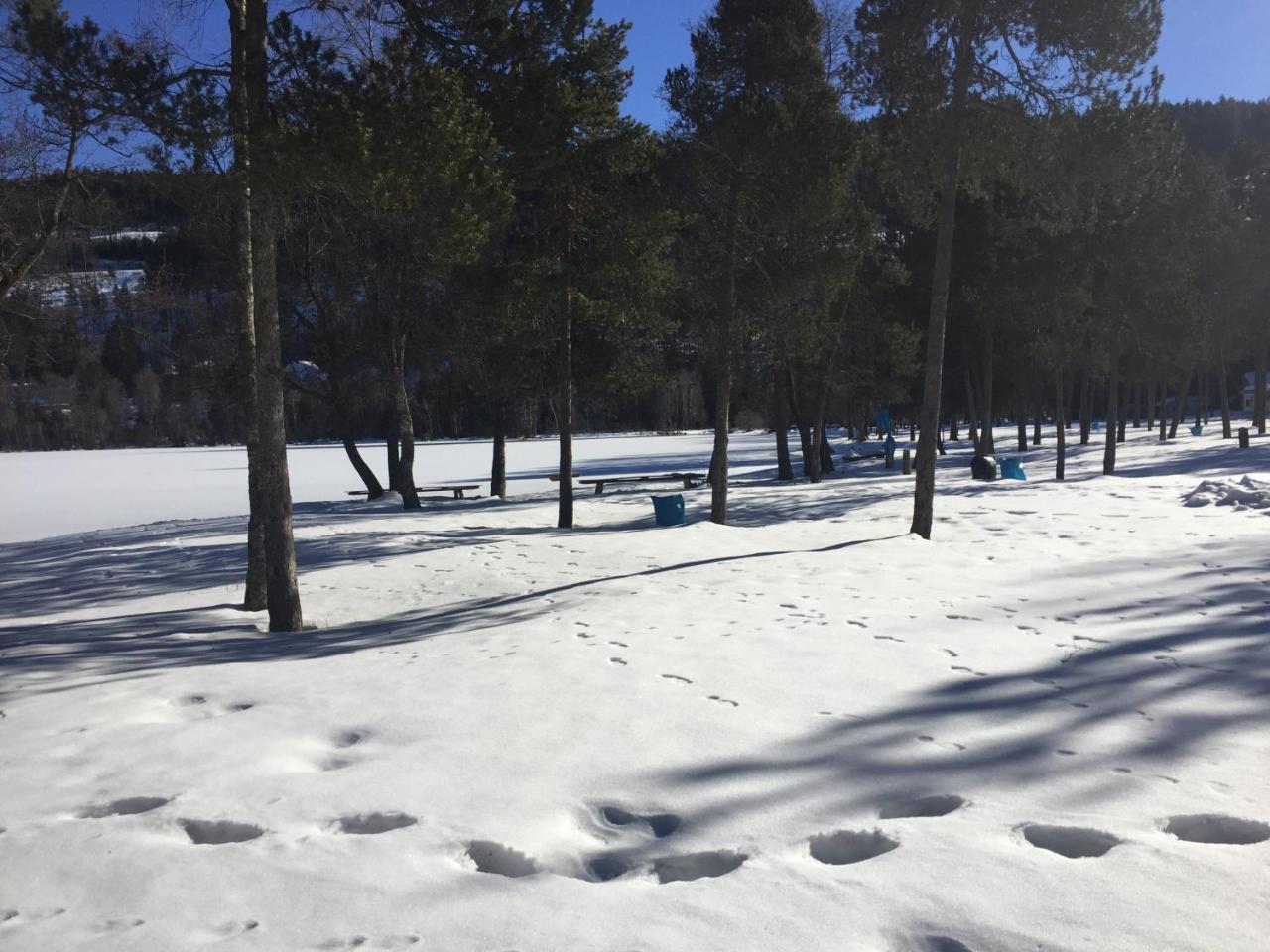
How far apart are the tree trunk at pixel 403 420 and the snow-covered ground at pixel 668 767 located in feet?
32.4

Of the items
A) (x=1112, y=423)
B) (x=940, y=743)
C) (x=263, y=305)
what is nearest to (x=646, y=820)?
(x=940, y=743)

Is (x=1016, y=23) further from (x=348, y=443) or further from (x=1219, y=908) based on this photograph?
(x=348, y=443)

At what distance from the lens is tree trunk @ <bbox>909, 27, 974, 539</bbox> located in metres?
10.9

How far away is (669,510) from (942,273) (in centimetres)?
620

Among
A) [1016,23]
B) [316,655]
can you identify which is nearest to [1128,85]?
[1016,23]

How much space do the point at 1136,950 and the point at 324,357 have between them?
2028 cm

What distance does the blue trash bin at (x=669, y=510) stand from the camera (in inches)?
591

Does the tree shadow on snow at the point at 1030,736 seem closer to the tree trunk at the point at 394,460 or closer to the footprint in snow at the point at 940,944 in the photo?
the footprint in snow at the point at 940,944

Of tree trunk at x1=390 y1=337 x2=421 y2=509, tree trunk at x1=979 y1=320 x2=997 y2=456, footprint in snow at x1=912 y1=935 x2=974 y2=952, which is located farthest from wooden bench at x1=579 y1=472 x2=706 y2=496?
footprint in snow at x1=912 y1=935 x2=974 y2=952

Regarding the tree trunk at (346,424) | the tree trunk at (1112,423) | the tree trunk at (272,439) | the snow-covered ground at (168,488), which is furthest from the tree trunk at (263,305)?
the tree trunk at (1112,423)

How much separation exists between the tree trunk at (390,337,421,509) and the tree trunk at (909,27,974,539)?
35.4ft

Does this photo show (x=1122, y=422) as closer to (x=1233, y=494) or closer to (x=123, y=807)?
A: (x=1233, y=494)

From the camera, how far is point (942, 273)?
11.2 metres

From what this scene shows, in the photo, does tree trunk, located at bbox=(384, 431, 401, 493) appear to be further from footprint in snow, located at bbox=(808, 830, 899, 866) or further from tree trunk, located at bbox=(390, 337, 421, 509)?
footprint in snow, located at bbox=(808, 830, 899, 866)
